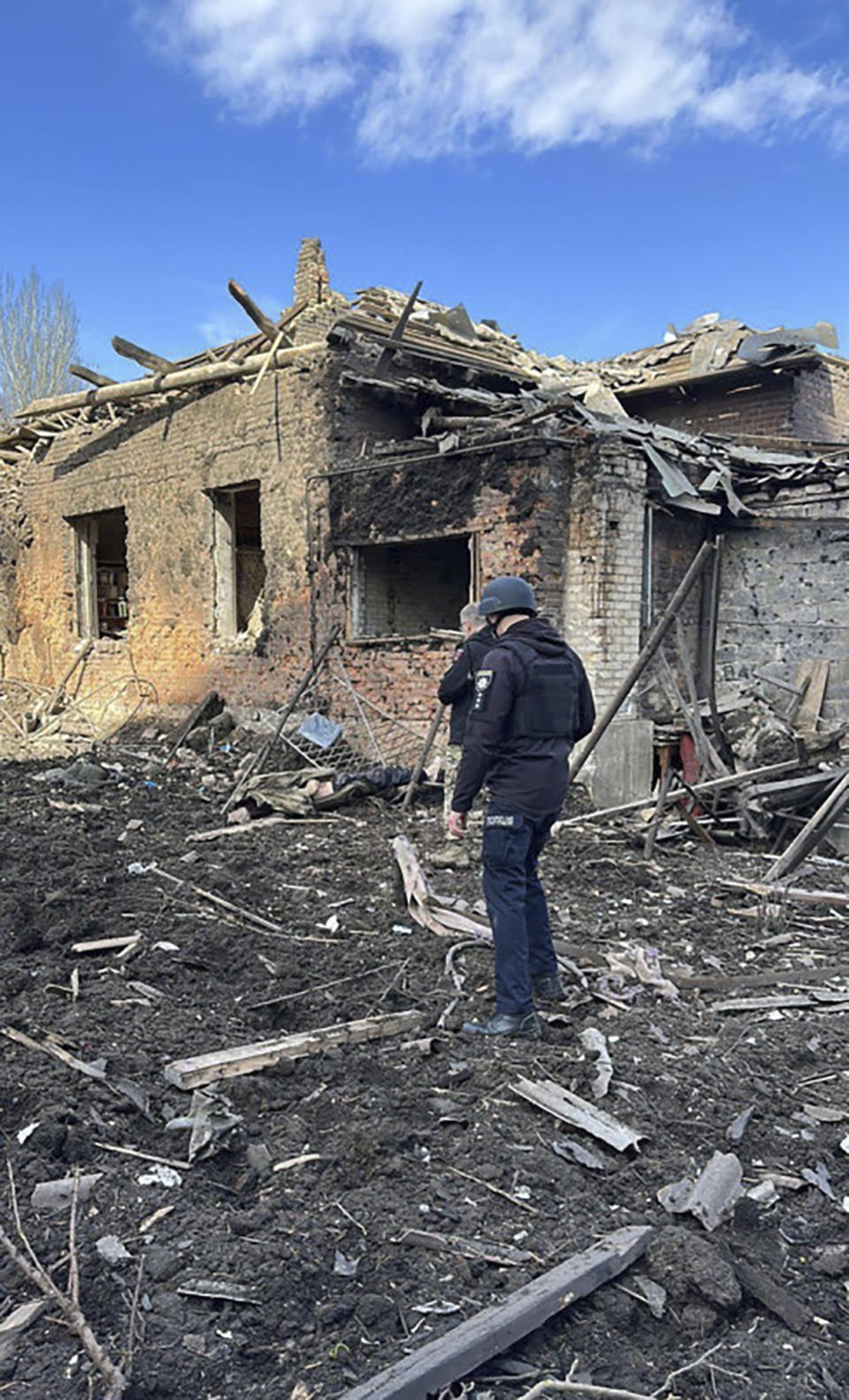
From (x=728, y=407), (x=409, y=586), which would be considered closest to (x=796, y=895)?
(x=409, y=586)

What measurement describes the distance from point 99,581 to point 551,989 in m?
12.8

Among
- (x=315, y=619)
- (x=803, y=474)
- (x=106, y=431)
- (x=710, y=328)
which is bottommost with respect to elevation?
(x=315, y=619)

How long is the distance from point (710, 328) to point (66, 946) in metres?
13.2

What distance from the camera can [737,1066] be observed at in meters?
3.99

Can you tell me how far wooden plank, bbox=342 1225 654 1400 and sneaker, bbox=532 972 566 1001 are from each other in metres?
1.75

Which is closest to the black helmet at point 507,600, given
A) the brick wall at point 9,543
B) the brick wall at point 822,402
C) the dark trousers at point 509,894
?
the dark trousers at point 509,894

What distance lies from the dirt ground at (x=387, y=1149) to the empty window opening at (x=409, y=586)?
5.36m

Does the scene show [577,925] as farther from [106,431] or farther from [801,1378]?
[106,431]

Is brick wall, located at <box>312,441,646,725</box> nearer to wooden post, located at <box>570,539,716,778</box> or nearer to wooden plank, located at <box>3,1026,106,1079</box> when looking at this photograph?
wooden post, located at <box>570,539,716,778</box>

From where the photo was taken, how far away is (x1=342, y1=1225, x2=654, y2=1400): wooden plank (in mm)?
2205

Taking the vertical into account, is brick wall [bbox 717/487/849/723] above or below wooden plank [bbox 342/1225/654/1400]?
above

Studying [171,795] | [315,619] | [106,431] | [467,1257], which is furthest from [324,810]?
[106,431]

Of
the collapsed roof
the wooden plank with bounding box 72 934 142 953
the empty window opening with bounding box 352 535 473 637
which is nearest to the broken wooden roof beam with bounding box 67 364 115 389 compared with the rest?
the collapsed roof

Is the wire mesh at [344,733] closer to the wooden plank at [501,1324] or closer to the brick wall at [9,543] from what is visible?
the wooden plank at [501,1324]
